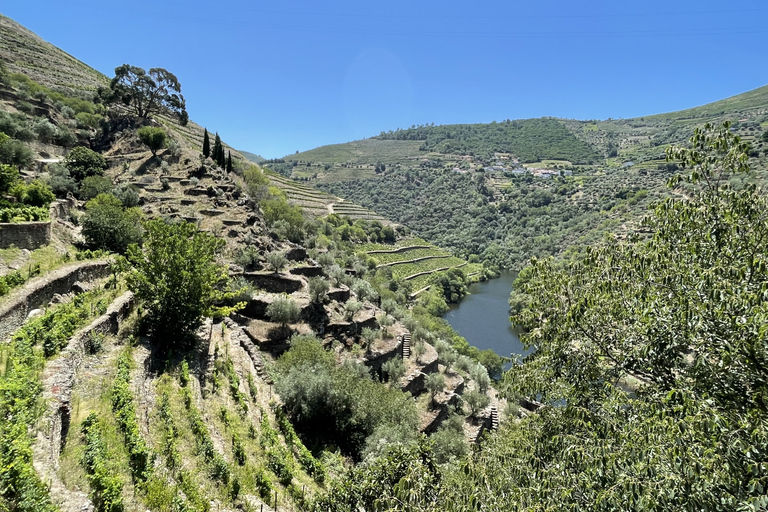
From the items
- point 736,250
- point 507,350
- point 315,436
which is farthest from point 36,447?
point 507,350

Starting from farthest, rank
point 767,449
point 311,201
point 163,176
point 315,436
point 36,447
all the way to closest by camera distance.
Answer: point 311,201, point 163,176, point 315,436, point 36,447, point 767,449

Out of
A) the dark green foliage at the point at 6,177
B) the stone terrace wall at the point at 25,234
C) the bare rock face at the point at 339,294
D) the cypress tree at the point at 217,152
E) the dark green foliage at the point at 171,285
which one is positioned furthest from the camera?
the cypress tree at the point at 217,152

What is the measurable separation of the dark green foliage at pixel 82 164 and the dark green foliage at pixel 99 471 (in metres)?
35.6

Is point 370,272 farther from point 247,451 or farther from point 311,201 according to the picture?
point 247,451

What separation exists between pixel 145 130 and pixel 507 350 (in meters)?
60.5

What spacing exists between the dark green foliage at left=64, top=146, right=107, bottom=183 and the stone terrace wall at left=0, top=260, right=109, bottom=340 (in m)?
21.9

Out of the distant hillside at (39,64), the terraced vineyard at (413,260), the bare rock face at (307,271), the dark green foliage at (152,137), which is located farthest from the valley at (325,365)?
the terraced vineyard at (413,260)

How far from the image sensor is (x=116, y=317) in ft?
51.4

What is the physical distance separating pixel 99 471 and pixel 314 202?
76169mm

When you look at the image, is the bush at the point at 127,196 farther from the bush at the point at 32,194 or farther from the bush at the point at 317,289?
the bush at the point at 317,289

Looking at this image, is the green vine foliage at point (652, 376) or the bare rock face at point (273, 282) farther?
the bare rock face at point (273, 282)

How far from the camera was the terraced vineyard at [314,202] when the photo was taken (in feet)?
247

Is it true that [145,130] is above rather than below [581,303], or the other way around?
above

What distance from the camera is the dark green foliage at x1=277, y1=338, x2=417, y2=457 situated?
1783 cm
